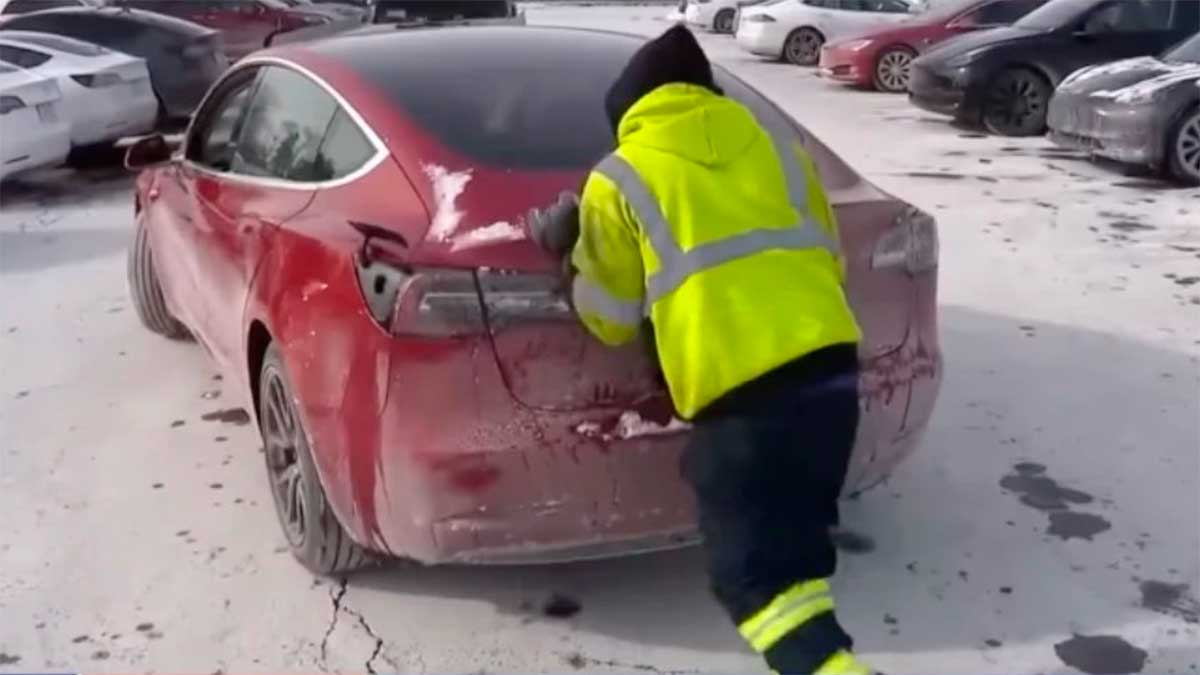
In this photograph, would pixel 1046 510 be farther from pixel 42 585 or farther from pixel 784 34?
pixel 784 34

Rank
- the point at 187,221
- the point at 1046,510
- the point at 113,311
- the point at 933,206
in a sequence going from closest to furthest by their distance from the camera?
the point at 1046,510 < the point at 187,221 < the point at 113,311 < the point at 933,206

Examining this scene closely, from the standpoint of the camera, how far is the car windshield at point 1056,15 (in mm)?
14617

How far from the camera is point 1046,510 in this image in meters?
5.11

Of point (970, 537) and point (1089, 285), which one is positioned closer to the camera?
point (970, 537)

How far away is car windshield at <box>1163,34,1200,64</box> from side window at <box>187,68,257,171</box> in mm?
8205

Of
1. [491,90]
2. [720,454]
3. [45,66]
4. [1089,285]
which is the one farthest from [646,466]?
[45,66]

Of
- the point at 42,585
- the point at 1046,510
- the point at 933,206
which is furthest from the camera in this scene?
the point at 933,206

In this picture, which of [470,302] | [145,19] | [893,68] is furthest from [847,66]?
[470,302]

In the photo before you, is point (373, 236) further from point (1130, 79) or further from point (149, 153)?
point (1130, 79)

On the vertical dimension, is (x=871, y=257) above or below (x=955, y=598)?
above

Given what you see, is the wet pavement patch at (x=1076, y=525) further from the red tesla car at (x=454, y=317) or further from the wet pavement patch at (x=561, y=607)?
the wet pavement patch at (x=561, y=607)

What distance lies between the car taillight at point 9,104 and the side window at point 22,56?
57.8 inches

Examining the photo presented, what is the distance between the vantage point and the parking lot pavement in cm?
426

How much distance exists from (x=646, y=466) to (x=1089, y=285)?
15.5ft
